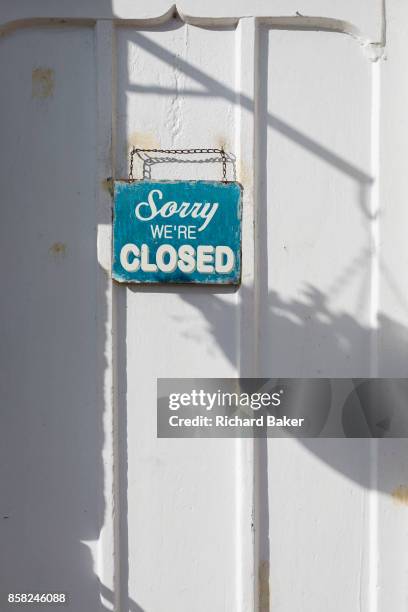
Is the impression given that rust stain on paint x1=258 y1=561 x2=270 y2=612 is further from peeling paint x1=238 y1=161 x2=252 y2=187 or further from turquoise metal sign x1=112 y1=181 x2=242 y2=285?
peeling paint x1=238 y1=161 x2=252 y2=187

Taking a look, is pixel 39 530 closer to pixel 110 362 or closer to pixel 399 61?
pixel 110 362

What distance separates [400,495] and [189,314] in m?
1.22

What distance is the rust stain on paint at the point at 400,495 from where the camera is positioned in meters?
2.66

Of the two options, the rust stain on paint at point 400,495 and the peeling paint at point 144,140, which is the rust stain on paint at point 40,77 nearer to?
the peeling paint at point 144,140

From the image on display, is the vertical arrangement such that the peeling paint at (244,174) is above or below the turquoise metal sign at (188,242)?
above

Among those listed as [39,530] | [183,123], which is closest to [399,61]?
[183,123]

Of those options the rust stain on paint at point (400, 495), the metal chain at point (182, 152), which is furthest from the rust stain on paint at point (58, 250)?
the rust stain on paint at point (400, 495)

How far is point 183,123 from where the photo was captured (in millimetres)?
2652

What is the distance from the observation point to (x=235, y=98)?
104 inches

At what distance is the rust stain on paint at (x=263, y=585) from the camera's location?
8.73ft

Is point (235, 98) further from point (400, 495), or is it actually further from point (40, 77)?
point (400, 495)

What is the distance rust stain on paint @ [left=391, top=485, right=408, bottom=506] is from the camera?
2.66 metres

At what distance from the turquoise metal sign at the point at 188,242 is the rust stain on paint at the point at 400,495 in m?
1.15

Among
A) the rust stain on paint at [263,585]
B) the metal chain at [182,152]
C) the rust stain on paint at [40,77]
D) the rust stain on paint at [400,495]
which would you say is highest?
the rust stain on paint at [40,77]
